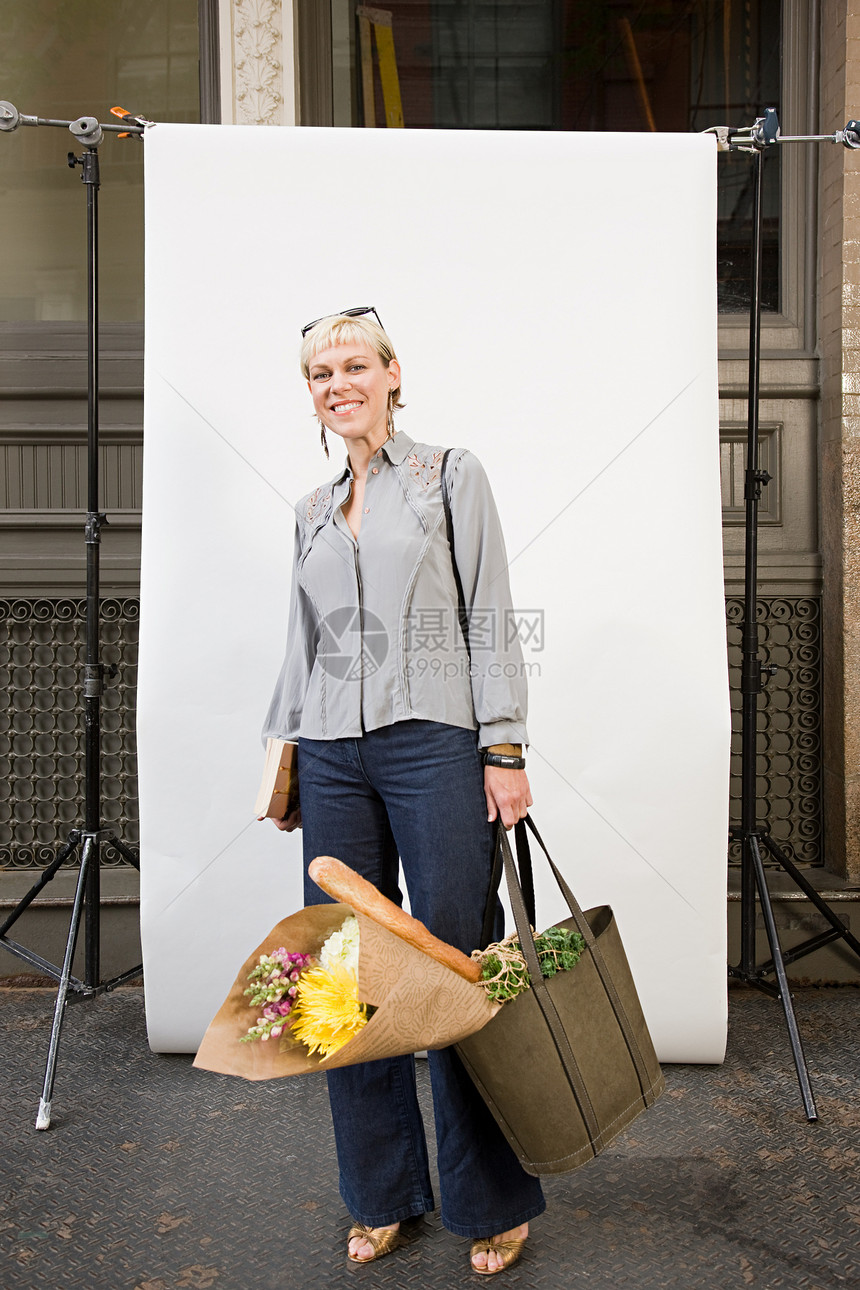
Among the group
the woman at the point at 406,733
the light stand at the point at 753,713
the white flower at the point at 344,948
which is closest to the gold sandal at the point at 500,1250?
the woman at the point at 406,733

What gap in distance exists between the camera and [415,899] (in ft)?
5.24

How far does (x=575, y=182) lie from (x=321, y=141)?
573mm

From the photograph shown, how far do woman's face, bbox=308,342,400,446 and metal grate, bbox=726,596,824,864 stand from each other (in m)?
1.65

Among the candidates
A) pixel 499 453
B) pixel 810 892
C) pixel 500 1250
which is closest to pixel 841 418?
pixel 499 453

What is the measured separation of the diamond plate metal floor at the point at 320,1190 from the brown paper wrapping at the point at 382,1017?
499 mm

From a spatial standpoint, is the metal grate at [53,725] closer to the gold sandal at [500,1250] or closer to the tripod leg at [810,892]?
the gold sandal at [500,1250]

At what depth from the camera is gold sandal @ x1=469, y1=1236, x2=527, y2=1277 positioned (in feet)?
5.34

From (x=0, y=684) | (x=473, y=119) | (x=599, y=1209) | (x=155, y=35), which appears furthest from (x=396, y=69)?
(x=599, y=1209)

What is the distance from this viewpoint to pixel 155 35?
3.03m

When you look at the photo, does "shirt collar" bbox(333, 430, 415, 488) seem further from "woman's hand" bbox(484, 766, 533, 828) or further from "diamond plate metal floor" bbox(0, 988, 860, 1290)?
"diamond plate metal floor" bbox(0, 988, 860, 1290)

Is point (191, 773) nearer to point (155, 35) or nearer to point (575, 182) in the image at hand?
point (575, 182)

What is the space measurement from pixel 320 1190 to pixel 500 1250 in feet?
1.32

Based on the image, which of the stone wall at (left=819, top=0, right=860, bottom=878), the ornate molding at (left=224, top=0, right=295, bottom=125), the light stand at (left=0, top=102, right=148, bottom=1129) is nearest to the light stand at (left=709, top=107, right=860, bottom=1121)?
the stone wall at (left=819, top=0, right=860, bottom=878)

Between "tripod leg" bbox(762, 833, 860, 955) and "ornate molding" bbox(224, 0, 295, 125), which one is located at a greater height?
"ornate molding" bbox(224, 0, 295, 125)
